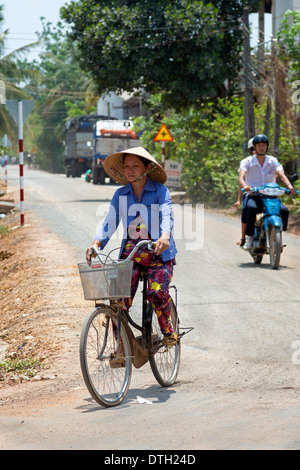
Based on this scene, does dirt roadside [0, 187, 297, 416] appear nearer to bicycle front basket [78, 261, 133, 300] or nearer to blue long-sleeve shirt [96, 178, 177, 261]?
bicycle front basket [78, 261, 133, 300]

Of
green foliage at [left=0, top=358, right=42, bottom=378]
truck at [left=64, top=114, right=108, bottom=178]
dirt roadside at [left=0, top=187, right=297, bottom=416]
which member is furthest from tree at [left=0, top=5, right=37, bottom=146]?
green foliage at [left=0, top=358, right=42, bottom=378]

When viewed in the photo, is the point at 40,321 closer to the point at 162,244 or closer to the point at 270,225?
the point at 162,244

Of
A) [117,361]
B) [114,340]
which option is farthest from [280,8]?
[117,361]

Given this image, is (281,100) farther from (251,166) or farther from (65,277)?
(65,277)

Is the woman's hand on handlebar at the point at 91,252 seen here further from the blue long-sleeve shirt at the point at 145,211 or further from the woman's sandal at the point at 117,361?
the woman's sandal at the point at 117,361

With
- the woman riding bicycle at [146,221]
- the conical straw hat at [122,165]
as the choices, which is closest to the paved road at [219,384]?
the woman riding bicycle at [146,221]

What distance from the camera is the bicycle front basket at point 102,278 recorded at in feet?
17.0

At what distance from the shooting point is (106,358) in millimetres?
5574

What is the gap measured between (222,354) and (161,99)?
74.0ft

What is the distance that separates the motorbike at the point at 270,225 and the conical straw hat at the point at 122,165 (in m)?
6.10

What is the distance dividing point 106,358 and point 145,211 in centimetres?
113

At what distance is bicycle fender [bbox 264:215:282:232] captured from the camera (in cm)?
1206

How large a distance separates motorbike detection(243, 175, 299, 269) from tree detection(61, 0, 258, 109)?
1479cm
